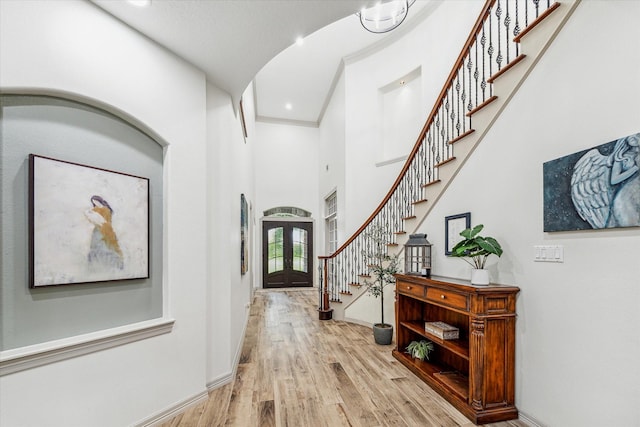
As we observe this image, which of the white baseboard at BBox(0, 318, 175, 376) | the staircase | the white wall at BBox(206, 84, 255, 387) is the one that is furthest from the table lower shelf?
the white baseboard at BBox(0, 318, 175, 376)

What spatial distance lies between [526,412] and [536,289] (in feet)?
2.97

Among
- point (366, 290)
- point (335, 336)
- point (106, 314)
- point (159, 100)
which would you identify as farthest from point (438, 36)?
point (106, 314)

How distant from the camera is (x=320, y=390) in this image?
2727 millimetres

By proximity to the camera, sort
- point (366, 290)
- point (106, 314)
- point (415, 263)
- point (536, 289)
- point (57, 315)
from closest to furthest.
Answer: point (57, 315), point (106, 314), point (536, 289), point (415, 263), point (366, 290)

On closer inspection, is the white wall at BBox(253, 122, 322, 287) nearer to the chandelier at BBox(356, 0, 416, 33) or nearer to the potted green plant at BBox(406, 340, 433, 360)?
the chandelier at BBox(356, 0, 416, 33)

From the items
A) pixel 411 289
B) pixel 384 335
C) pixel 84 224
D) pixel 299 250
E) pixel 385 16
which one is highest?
pixel 385 16

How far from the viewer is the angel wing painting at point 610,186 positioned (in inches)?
→ 61.4

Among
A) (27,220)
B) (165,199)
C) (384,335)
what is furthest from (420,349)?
(27,220)

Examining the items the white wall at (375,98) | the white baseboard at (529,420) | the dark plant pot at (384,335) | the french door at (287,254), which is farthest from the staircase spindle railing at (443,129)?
the french door at (287,254)

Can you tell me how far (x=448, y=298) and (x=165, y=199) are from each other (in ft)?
8.07

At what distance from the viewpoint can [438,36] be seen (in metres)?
4.89

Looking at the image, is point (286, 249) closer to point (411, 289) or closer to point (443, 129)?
point (411, 289)

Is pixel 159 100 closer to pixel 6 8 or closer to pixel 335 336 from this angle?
pixel 6 8

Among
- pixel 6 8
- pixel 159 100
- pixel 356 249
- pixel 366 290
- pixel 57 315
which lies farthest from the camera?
pixel 356 249
